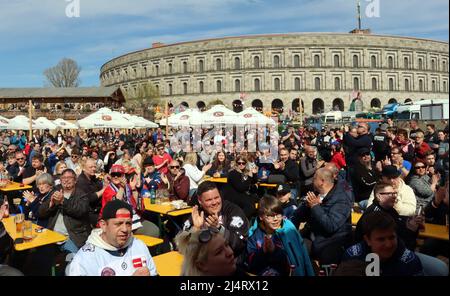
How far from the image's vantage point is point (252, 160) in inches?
374

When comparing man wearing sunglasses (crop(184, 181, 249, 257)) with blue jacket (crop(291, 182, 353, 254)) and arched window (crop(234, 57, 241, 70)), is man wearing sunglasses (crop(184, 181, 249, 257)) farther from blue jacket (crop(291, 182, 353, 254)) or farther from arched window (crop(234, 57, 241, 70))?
arched window (crop(234, 57, 241, 70))

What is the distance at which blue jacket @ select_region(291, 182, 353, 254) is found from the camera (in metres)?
3.93

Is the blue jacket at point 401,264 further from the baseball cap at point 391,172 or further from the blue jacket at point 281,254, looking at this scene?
the baseball cap at point 391,172

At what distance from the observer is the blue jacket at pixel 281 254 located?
306cm

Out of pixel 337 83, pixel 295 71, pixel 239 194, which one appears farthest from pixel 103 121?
pixel 337 83

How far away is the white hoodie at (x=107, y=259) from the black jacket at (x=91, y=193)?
2.35 metres

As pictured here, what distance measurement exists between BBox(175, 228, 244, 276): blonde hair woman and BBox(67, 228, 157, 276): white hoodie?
830mm

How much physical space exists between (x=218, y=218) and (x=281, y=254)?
3.89 feet

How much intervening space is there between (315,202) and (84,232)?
3.42 metres

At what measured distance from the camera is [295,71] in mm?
67250

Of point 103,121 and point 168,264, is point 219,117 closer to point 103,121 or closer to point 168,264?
point 103,121

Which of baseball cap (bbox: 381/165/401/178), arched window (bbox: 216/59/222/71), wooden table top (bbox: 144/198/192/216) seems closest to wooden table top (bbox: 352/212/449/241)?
baseball cap (bbox: 381/165/401/178)
